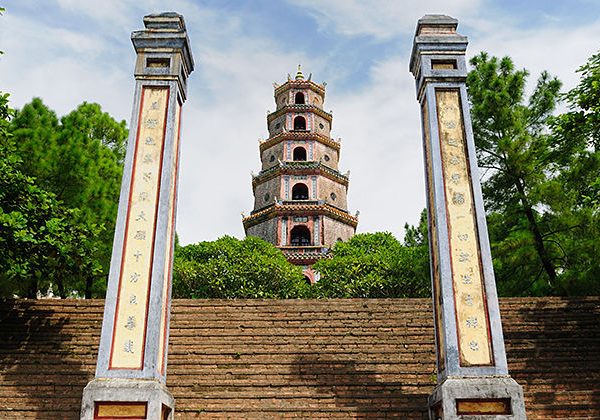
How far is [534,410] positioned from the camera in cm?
664

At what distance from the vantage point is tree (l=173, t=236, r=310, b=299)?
61.3 feet

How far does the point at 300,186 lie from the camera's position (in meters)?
23.4

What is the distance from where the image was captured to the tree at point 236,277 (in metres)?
18.7

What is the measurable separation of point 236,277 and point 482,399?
13.9 m

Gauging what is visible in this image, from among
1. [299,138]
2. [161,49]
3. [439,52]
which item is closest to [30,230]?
[161,49]

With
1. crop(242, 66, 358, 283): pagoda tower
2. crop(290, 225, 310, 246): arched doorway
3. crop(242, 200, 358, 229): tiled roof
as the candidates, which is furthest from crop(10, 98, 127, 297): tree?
crop(290, 225, 310, 246): arched doorway

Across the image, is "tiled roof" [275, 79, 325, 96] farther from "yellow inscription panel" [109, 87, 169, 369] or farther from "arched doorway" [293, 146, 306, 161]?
"yellow inscription panel" [109, 87, 169, 369]

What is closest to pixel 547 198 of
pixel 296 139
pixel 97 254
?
pixel 97 254

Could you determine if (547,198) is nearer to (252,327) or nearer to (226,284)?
(252,327)

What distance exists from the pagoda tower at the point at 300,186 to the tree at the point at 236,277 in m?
3.14

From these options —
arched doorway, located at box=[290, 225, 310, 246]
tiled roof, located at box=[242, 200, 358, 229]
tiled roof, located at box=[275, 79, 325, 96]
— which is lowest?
arched doorway, located at box=[290, 225, 310, 246]

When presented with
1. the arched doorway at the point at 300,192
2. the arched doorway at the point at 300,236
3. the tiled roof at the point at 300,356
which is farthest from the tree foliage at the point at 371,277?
the tiled roof at the point at 300,356

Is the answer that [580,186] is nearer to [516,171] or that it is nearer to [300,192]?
[516,171]

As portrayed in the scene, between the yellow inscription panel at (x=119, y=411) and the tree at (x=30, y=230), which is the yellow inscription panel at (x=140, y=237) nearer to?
the yellow inscription panel at (x=119, y=411)
